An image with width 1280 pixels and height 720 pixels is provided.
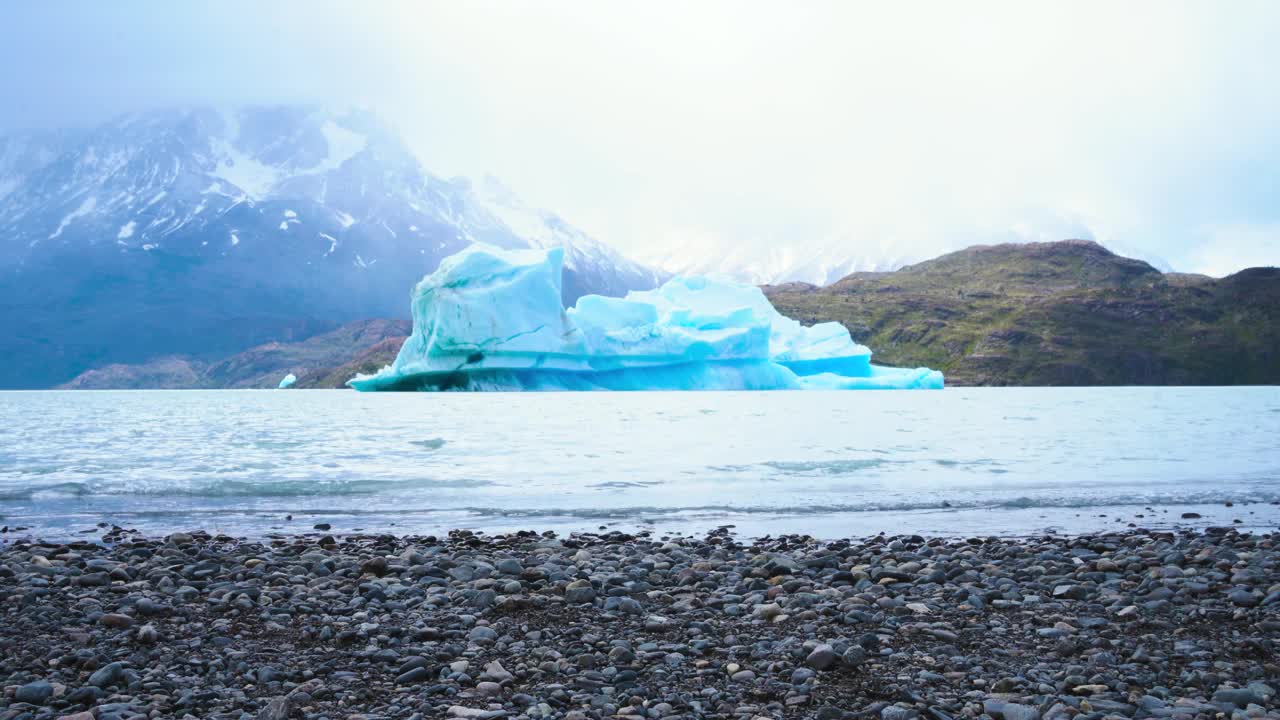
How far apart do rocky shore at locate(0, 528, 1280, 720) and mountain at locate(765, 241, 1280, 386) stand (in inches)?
4364

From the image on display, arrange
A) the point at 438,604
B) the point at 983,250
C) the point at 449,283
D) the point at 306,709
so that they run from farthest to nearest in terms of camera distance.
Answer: the point at 983,250
the point at 449,283
the point at 438,604
the point at 306,709

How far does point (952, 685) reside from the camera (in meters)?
4.40

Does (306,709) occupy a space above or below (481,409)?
below

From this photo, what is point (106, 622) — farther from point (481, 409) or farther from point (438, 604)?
point (481, 409)

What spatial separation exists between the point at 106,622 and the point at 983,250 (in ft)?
608

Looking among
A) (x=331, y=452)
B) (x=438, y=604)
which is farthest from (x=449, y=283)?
(x=438, y=604)

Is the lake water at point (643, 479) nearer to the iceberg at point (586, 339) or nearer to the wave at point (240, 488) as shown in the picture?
the wave at point (240, 488)

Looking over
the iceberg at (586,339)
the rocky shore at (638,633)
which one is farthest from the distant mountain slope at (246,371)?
the rocky shore at (638,633)

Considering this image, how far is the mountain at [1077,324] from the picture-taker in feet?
365

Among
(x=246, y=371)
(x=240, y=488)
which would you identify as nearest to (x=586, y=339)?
(x=240, y=488)

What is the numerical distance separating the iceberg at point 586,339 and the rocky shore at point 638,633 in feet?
140

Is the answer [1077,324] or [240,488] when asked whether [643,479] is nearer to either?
[240,488]

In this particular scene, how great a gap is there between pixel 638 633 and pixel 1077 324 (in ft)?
423

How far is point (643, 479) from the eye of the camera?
48.9ft
